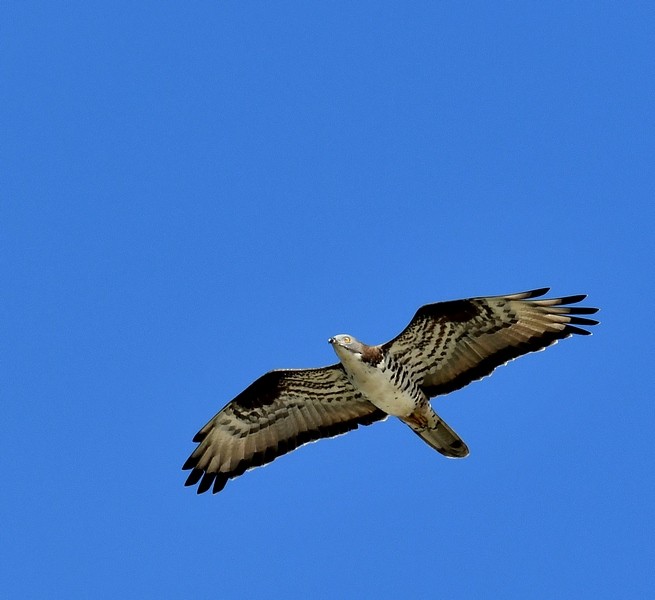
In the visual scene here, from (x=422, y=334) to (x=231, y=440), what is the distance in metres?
3.59

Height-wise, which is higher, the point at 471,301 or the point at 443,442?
the point at 471,301

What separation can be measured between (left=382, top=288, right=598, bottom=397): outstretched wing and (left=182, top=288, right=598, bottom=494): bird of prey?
15mm

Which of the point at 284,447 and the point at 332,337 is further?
the point at 284,447

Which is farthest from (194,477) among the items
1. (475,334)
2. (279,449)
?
(475,334)

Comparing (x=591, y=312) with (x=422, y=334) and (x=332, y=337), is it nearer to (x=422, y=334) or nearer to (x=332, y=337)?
(x=422, y=334)

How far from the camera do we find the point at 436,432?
18.5 meters

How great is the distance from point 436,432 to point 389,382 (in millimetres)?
1130

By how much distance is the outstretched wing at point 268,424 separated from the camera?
19.3 meters

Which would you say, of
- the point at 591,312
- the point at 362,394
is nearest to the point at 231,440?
the point at 362,394

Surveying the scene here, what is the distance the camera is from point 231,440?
19531mm

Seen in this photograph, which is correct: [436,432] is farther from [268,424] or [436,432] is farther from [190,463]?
[190,463]

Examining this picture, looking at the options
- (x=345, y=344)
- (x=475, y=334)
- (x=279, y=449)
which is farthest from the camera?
(x=279, y=449)

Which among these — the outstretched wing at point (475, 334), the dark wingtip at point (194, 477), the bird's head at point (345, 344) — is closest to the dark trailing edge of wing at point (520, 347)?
the outstretched wing at point (475, 334)

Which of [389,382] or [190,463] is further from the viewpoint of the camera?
[190,463]
